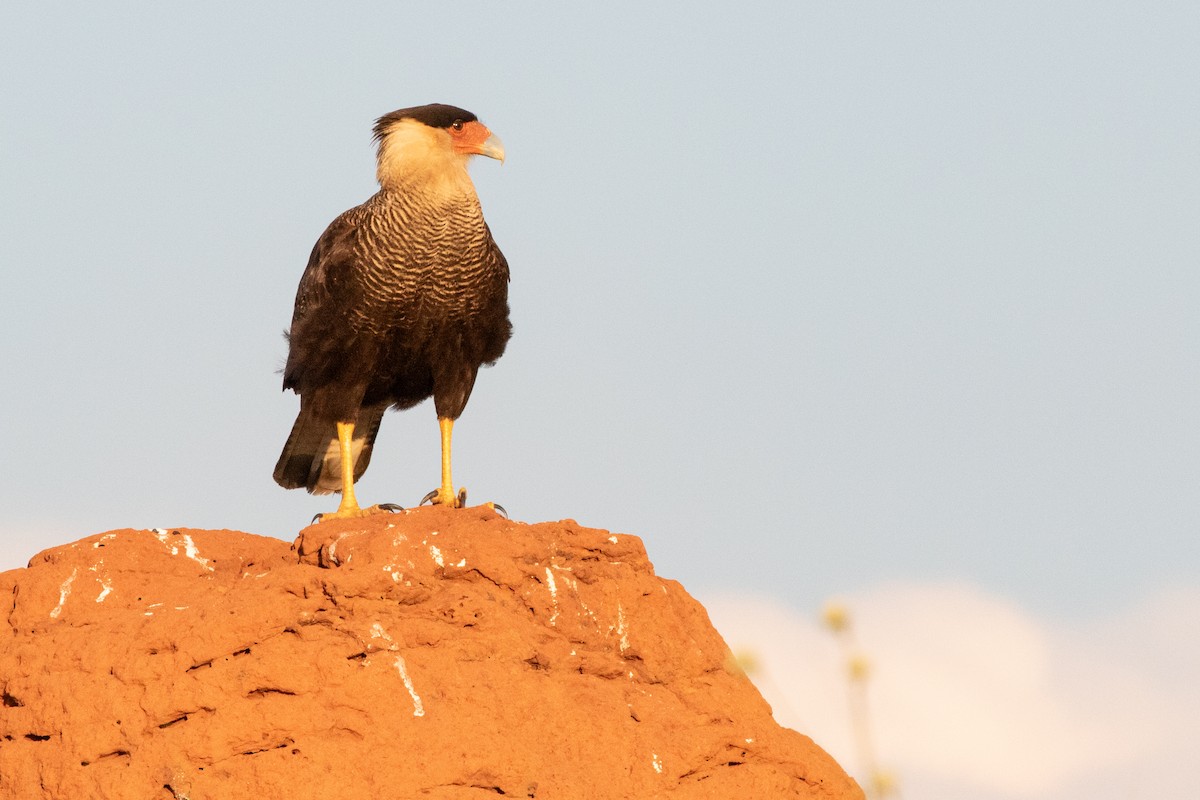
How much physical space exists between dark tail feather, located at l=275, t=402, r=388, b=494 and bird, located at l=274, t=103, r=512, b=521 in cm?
6

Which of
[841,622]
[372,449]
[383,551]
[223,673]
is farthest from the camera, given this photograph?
[372,449]

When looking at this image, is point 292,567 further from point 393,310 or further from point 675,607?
point 393,310

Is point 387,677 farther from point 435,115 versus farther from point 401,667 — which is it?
point 435,115

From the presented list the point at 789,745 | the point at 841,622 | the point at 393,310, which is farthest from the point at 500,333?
the point at 841,622

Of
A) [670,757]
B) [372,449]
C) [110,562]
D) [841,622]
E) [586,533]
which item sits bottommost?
[841,622]

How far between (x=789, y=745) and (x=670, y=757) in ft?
2.09

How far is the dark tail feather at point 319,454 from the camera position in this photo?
1002 centimetres

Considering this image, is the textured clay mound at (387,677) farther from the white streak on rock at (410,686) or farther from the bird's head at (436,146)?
the bird's head at (436,146)

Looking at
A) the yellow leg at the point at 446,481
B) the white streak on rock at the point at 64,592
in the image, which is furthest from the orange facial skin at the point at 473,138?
the white streak on rock at the point at 64,592

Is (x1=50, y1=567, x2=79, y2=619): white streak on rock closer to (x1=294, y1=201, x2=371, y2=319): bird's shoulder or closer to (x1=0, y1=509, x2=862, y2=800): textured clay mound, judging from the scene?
(x1=0, y1=509, x2=862, y2=800): textured clay mound

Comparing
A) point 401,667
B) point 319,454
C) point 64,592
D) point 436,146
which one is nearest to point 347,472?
point 319,454

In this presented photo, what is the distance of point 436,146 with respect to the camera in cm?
972

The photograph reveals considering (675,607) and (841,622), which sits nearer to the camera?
(841,622)

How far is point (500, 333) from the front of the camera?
9734mm
